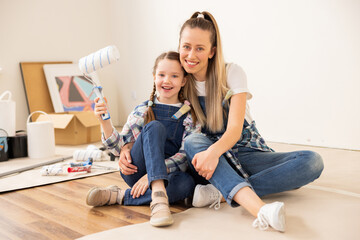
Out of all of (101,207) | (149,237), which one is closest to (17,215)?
(101,207)

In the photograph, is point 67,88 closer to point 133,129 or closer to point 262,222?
point 133,129

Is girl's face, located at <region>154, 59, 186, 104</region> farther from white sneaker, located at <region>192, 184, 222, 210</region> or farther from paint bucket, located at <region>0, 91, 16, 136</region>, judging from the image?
paint bucket, located at <region>0, 91, 16, 136</region>

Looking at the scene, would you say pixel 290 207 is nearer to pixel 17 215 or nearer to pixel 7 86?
pixel 17 215

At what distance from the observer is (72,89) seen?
3889mm

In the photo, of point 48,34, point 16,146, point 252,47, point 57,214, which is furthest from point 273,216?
point 48,34

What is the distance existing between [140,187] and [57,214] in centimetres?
33

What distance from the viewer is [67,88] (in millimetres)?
3855

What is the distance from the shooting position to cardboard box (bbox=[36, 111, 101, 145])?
121 inches

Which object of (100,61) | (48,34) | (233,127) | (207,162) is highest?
(48,34)

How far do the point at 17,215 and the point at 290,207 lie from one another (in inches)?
41.5

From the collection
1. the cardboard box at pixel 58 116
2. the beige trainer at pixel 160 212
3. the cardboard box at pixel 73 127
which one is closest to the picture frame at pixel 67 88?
the cardboard box at pixel 58 116

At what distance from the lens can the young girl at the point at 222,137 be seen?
135 centimetres

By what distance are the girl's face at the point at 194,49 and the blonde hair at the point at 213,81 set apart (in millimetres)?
23

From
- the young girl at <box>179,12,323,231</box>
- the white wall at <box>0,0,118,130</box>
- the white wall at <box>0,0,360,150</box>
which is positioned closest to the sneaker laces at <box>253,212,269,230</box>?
the young girl at <box>179,12,323,231</box>
